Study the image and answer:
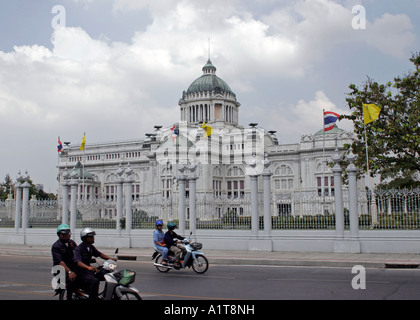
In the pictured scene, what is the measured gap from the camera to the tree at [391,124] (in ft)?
84.9

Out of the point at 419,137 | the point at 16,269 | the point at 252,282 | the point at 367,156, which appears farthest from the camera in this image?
the point at 367,156

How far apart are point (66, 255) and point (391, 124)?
22.6 metres

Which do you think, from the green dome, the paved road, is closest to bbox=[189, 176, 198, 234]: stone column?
the paved road

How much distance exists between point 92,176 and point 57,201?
74325 millimetres

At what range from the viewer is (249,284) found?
1152cm

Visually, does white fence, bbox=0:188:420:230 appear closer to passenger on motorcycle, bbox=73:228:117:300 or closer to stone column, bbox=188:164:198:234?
stone column, bbox=188:164:198:234

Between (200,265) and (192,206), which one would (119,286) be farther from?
(192,206)

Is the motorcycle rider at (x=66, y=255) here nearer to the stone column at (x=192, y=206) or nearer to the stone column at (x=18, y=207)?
the stone column at (x=192, y=206)

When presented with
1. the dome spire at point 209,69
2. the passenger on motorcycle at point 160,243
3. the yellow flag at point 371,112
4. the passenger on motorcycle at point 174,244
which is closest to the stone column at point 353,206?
the yellow flag at point 371,112

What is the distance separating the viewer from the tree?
84.9ft
